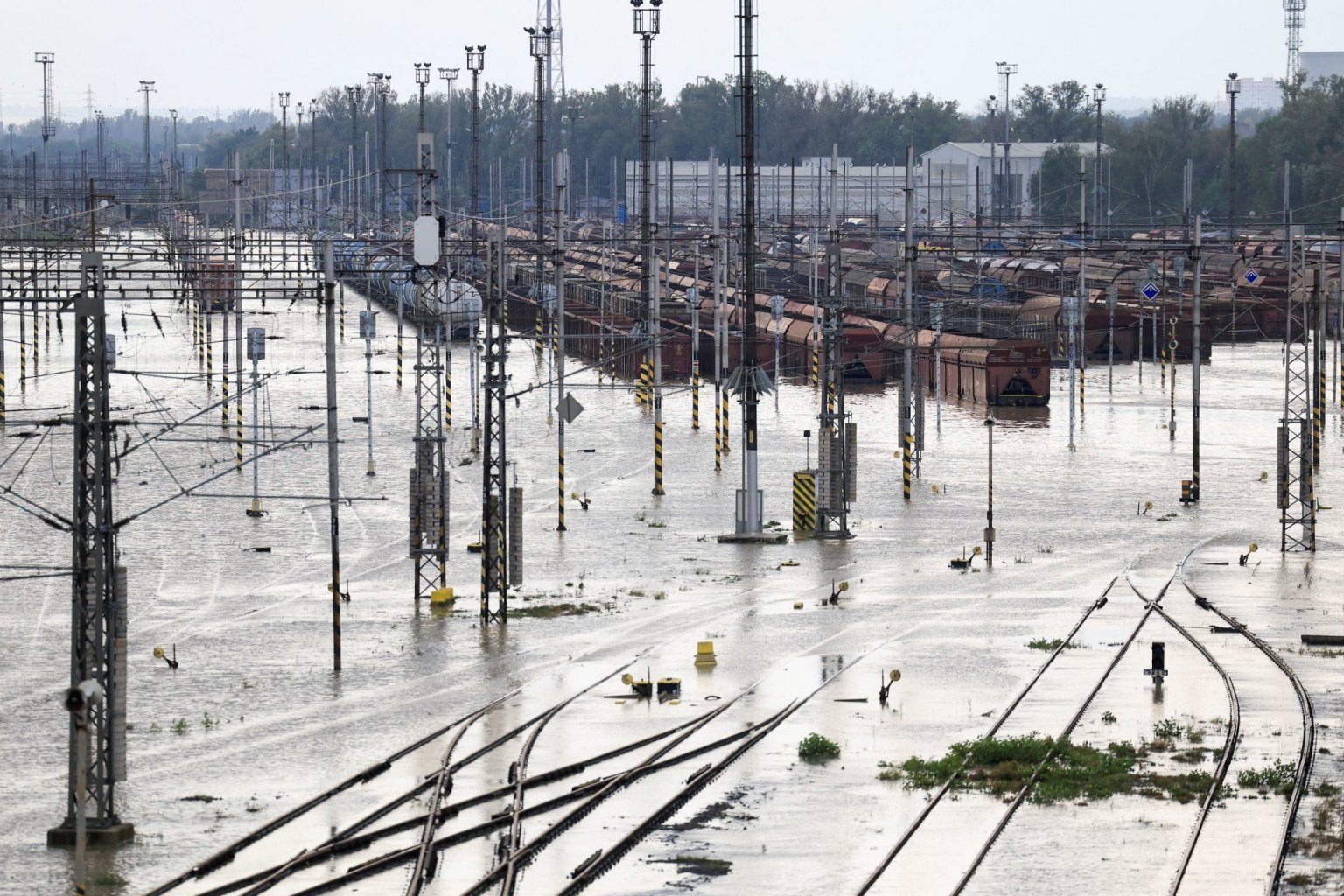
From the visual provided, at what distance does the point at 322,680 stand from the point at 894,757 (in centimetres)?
770

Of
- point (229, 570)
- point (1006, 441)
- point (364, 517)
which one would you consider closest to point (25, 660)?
point (229, 570)

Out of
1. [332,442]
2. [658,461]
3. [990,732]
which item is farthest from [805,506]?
[990,732]

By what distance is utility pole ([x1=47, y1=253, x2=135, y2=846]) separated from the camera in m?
18.6

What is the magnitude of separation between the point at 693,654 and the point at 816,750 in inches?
236

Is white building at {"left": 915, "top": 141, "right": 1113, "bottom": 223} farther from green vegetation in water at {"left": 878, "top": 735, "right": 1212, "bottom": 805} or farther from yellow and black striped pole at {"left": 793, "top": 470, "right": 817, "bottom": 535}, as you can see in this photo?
→ green vegetation in water at {"left": 878, "top": 735, "right": 1212, "bottom": 805}

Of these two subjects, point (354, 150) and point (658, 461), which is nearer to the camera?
point (658, 461)

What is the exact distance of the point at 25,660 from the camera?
27.0m

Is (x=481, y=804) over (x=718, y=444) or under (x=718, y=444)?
under

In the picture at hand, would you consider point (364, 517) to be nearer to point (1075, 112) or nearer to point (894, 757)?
point (894, 757)

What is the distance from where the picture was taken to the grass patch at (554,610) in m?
30.7

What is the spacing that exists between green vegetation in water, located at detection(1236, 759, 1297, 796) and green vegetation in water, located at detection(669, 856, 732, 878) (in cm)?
576

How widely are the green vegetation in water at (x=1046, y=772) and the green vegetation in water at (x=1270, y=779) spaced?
0.36 meters

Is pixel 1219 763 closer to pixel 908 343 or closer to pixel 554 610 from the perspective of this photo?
pixel 554 610

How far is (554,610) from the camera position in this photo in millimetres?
31062
